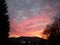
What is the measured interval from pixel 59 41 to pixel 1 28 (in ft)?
85.0

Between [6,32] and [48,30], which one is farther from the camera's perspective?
[48,30]

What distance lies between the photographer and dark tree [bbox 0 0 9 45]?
34638mm

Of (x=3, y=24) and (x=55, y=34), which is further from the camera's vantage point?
(x=55, y=34)

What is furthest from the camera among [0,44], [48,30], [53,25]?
[48,30]

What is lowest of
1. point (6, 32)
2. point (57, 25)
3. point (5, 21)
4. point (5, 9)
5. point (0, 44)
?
point (0, 44)

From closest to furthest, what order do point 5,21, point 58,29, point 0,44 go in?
point 0,44, point 5,21, point 58,29

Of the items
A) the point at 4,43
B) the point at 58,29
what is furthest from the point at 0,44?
the point at 58,29

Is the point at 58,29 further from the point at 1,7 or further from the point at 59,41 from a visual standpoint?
the point at 1,7

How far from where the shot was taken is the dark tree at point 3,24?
1364 inches

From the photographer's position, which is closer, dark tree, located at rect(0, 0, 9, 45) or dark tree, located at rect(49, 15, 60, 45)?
dark tree, located at rect(0, 0, 9, 45)

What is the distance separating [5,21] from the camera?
37.2 meters

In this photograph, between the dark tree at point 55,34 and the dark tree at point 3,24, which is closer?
A: the dark tree at point 3,24

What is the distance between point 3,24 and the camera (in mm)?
35938

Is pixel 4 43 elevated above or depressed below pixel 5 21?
below
